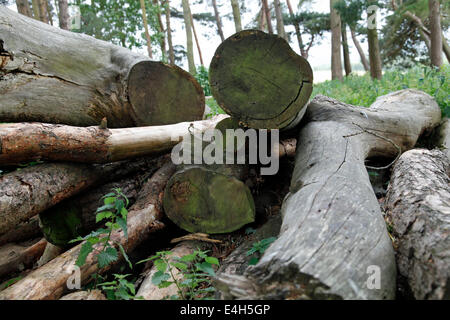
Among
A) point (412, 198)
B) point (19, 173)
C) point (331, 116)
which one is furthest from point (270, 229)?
point (19, 173)

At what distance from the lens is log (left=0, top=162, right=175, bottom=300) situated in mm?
1682

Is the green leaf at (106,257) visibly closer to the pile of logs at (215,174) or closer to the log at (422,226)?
the pile of logs at (215,174)

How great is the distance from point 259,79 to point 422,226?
139cm

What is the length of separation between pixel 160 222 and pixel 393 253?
159cm

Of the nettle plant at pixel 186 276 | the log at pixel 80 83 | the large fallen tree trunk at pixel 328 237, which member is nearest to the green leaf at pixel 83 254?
the nettle plant at pixel 186 276

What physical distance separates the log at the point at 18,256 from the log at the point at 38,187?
29.8 inches

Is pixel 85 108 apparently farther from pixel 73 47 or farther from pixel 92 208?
pixel 92 208

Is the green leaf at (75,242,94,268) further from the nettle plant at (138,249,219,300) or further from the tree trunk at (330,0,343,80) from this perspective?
the tree trunk at (330,0,343,80)

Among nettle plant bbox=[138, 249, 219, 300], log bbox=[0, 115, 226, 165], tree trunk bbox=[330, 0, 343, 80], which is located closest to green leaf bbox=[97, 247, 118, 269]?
nettle plant bbox=[138, 249, 219, 300]

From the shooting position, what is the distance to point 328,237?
137 centimetres

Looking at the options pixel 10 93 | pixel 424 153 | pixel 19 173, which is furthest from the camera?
pixel 424 153

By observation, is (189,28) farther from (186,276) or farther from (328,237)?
(328,237)

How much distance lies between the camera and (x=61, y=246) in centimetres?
235

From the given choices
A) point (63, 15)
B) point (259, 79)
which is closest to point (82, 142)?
point (259, 79)
